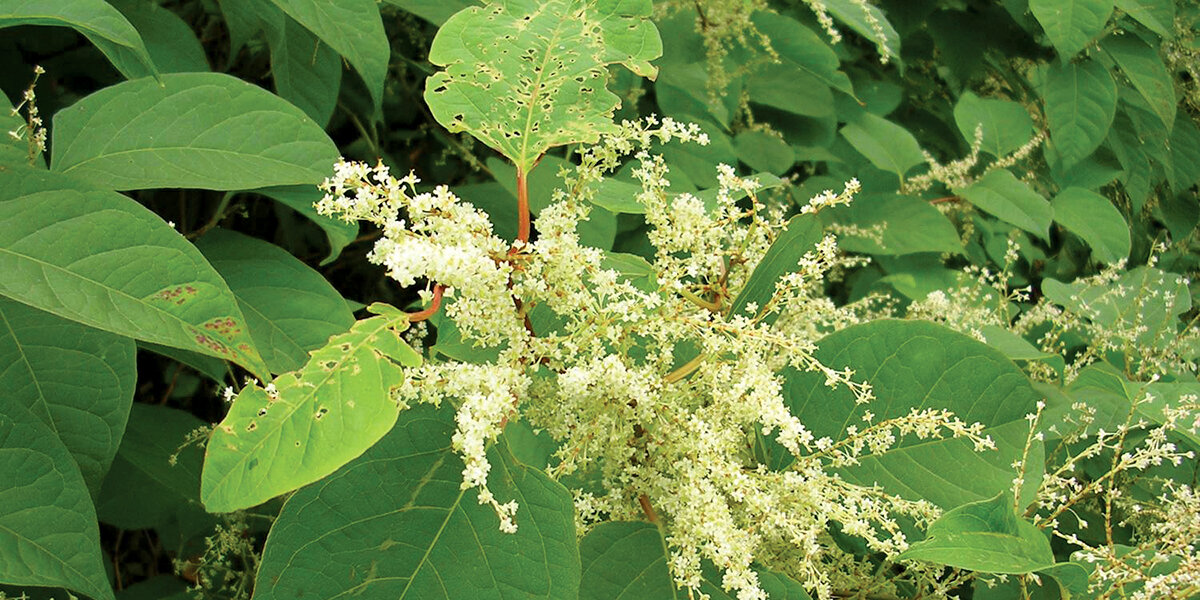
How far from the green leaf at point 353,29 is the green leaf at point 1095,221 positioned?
5.52 feet

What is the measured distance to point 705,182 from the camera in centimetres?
190

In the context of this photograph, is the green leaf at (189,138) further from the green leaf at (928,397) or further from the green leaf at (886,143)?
the green leaf at (886,143)

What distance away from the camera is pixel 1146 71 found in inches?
92.4

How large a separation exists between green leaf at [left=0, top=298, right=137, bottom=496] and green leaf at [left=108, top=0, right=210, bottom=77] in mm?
502

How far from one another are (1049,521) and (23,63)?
160cm

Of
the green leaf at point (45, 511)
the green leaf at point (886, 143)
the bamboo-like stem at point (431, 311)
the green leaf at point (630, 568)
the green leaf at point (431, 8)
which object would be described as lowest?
the green leaf at point (886, 143)

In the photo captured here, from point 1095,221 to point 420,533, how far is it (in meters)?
1.96

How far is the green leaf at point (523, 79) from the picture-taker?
980 mm

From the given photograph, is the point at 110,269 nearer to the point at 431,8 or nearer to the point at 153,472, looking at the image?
the point at 153,472

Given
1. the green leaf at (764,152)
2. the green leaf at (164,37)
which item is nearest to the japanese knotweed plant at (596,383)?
the green leaf at (164,37)

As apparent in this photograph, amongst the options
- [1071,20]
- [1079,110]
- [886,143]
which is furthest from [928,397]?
[1079,110]

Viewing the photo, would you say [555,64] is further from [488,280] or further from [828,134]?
[828,134]

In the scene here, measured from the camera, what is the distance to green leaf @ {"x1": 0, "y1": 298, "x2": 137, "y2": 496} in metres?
0.91

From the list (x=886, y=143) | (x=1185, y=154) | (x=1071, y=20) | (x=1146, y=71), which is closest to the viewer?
(x=1071, y=20)
